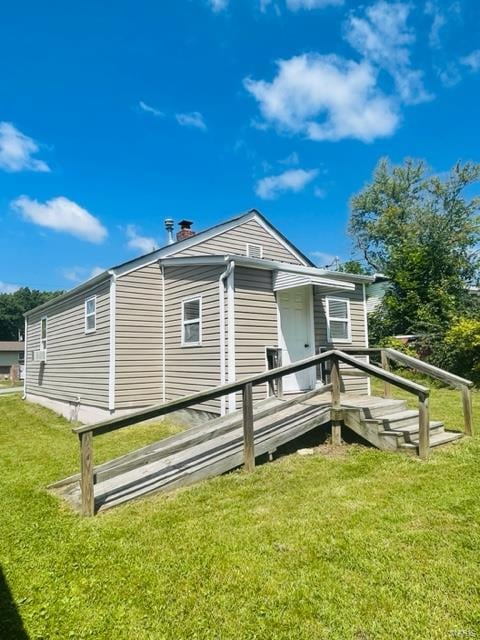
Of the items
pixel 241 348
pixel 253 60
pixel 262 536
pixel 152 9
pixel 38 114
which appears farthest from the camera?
pixel 38 114

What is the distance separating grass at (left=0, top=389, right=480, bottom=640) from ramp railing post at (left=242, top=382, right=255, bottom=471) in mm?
186

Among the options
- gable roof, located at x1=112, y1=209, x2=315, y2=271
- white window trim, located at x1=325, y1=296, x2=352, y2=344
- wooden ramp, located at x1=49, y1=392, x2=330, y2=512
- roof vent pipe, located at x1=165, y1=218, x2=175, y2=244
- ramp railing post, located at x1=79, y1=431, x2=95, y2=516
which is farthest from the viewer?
roof vent pipe, located at x1=165, y1=218, x2=175, y2=244

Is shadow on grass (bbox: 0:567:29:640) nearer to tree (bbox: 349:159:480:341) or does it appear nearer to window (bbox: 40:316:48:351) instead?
window (bbox: 40:316:48:351)

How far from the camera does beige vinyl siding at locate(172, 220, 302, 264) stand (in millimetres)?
10867

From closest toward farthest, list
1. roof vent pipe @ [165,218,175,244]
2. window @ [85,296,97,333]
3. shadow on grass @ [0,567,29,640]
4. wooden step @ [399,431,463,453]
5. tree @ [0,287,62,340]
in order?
shadow on grass @ [0,567,29,640]
wooden step @ [399,431,463,453]
window @ [85,296,97,333]
roof vent pipe @ [165,218,175,244]
tree @ [0,287,62,340]

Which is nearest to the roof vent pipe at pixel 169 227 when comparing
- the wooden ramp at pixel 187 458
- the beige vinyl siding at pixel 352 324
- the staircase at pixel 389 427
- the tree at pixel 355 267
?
the beige vinyl siding at pixel 352 324

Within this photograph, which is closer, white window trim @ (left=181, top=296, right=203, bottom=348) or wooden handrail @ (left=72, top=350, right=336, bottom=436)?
wooden handrail @ (left=72, top=350, right=336, bottom=436)

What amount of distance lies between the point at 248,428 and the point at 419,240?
19.9m

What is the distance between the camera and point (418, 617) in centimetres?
219

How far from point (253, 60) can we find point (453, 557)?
12.6 metres

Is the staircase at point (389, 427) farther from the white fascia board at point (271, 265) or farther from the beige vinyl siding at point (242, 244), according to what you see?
the beige vinyl siding at point (242, 244)

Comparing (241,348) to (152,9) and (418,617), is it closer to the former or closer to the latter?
(418,617)

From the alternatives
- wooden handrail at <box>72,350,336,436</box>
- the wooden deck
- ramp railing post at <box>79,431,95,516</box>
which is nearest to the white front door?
the wooden deck

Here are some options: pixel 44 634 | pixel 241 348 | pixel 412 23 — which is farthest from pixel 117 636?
pixel 412 23
